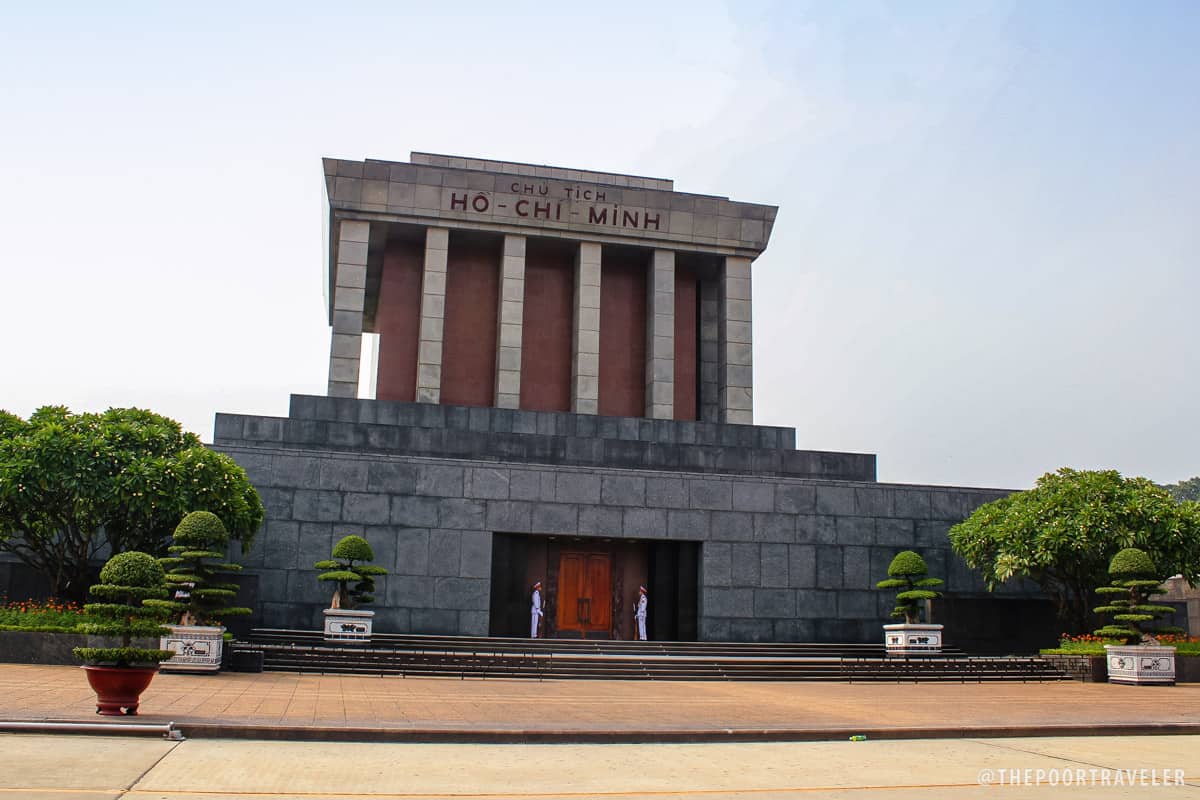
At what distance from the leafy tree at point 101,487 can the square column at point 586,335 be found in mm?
11894

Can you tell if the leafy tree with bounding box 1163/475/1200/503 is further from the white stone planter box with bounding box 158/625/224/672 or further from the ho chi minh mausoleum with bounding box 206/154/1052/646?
the white stone planter box with bounding box 158/625/224/672

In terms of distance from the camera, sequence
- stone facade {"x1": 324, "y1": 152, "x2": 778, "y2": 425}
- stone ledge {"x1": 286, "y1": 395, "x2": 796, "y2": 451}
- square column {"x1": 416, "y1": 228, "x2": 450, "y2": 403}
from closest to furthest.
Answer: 1. stone ledge {"x1": 286, "y1": 395, "x2": 796, "y2": 451}
2. square column {"x1": 416, "y1": 228, "x2": 450, "y2": 403}
3. stone facade {"x1": 324, "y1": 152, "x2": 778, "y2": 425}

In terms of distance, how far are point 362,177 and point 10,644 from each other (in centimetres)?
1734

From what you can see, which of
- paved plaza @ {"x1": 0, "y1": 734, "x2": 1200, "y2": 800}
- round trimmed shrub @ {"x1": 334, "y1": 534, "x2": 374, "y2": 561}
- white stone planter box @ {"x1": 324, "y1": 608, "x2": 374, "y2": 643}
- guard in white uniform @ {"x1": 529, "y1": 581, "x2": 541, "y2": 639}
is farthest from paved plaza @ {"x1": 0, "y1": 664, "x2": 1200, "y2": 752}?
guard in white uniform @ {"x1": 529, "y1": 581, "x2": 541, "y2": 639}

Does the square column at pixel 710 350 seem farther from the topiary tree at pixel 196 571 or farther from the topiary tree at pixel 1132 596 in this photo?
the topiary tree at pixel 196 571

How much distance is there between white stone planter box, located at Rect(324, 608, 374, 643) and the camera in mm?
20391

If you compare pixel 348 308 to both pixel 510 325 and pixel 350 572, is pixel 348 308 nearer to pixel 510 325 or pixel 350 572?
pixel 510 325

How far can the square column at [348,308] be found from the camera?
30.2 m

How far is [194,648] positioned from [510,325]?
635 inches

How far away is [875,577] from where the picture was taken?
2536 centimetres

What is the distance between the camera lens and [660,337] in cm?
3234

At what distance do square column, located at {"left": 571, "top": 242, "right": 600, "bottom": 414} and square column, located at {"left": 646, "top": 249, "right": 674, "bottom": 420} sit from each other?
167cm

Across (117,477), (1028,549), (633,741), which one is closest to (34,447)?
(117,477)

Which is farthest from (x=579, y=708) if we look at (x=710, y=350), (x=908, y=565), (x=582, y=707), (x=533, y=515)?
(x=710, y=350)
